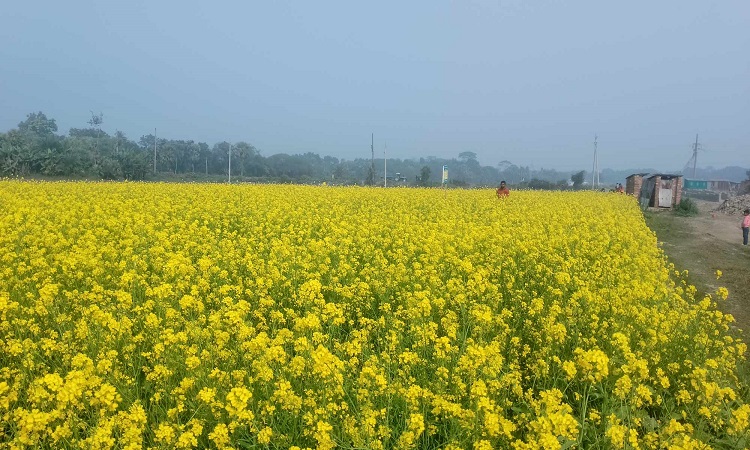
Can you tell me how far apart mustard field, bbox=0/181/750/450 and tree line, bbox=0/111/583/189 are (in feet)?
127

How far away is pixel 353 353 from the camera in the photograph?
12.4 ft

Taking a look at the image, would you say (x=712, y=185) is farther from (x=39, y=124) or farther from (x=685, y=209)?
(x=39, y=124)

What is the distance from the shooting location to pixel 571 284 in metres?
6.12

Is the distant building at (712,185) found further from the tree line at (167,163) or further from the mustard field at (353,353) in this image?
the mustard field at (353,353)

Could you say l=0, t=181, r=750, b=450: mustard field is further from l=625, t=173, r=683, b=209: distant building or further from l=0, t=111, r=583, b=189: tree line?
l=0, t=111, r=583, b=189: tree line

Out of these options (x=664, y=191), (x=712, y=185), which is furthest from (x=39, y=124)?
(x=712, y=185)

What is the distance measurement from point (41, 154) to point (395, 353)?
45.5 meters

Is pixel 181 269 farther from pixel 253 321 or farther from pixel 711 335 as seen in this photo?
pixel 711 335

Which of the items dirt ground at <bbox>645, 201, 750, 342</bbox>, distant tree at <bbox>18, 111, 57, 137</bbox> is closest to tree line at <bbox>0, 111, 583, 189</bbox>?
distant tree at <bbox>18, 111, 57, 137</bbox>

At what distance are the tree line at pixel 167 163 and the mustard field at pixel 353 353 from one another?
127ft

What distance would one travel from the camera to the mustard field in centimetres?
301

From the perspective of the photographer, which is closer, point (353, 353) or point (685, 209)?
point (353, 353)

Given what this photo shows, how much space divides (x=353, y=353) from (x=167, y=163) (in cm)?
6806

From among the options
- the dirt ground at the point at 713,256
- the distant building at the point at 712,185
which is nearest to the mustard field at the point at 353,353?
the dirt ground at the point at 713,256
